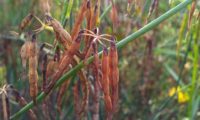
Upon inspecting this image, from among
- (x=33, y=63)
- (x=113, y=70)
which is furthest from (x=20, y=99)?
(x=113, y=70)

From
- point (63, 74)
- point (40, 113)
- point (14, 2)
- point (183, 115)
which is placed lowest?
point (183, 115)

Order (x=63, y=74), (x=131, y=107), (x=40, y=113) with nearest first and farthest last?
1. (x=63, y=74)
2. (x=40, y=113)
3. (x=131, y=107)

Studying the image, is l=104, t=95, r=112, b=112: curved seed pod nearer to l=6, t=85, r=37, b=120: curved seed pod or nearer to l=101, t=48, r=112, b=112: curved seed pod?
l=101, t=48, r=112, b=112: curved seed pod

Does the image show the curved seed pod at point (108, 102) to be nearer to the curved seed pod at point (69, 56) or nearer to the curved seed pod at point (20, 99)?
the curved seed pod at point (69, 56)

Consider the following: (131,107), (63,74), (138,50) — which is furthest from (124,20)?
(63,74)

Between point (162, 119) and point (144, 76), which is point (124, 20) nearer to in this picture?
Answer: point (144, 76)

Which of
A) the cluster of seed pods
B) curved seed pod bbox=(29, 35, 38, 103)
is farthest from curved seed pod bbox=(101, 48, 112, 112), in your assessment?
curved seed pod bbox=(29, 35, 38, 103)

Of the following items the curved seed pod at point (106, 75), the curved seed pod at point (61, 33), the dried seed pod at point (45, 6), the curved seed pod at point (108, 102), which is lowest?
the curved seed pod at point (108, 102)

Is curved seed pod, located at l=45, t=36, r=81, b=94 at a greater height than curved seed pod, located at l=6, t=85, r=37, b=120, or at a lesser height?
greater

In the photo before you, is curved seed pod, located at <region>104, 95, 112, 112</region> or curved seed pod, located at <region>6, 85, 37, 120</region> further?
curved seed pod, located at <region>6, 85, 37, 120</region>

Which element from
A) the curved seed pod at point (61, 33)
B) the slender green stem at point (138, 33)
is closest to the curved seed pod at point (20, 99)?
the slender green stem at point (138, 33)

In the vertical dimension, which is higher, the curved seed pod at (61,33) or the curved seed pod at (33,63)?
the curved seed pod at (61,33)
